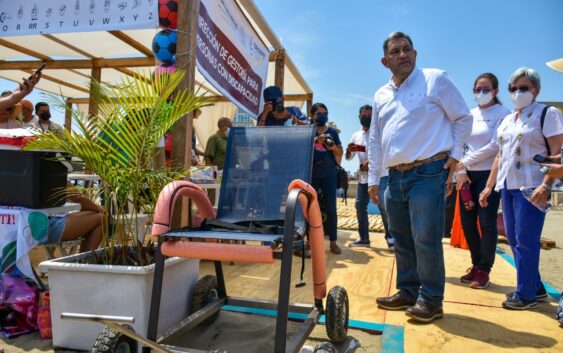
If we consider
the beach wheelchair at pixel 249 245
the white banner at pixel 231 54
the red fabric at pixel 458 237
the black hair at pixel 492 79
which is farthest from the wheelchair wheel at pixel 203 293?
the red fabric at pixel 458 237

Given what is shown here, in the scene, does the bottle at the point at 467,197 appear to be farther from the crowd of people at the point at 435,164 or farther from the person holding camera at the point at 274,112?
the person holding camera at the point at 274,112

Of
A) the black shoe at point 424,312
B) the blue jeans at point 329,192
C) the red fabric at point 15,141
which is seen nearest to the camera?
the red fabric at point 15,141

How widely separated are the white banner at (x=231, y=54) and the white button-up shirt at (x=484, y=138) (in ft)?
7.31

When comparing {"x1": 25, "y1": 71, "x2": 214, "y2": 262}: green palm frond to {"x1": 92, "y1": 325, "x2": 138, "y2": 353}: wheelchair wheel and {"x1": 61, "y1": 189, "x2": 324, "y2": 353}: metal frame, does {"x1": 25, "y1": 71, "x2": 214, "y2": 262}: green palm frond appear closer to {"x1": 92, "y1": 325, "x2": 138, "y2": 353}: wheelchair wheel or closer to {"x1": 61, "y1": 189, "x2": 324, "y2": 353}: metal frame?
{"x1": 61, "y1": 189, "x2": 324, "y2": 353}: metal frame

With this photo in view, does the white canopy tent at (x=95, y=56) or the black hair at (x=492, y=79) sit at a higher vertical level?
the white canopy tent at (x=95, y=56)

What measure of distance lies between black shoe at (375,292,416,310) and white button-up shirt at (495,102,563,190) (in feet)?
3.28

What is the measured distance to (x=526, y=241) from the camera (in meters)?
2.53

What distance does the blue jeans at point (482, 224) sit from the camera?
10.2 feet

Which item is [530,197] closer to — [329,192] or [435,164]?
[435,164]

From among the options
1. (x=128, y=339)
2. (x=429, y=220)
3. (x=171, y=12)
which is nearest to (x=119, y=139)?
(x=128, y=339)

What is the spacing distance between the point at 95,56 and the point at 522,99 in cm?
639

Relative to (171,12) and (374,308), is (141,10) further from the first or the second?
(374,308)

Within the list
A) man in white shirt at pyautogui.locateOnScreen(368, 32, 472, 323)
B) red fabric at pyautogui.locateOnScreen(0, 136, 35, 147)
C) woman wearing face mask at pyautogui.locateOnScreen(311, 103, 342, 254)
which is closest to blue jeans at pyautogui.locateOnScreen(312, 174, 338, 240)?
woman wearing face mask at pyautogui.locateOnScreen(311, 103, 342, 254)

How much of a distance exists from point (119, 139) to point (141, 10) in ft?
6.03
